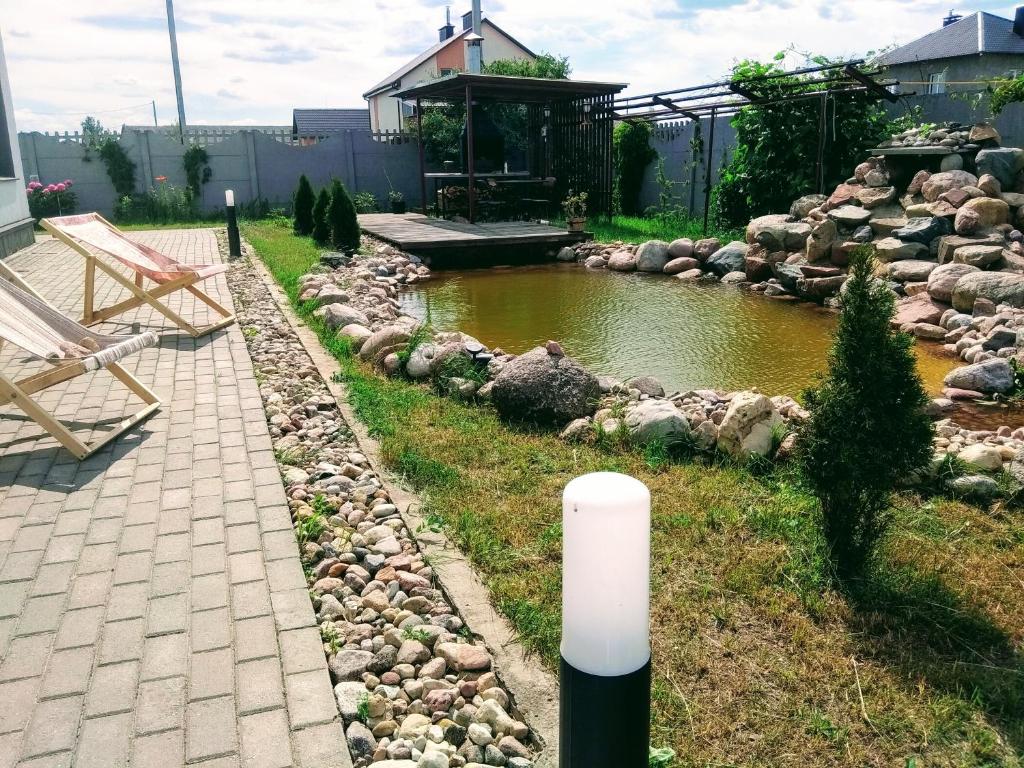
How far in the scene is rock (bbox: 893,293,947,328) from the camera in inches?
285

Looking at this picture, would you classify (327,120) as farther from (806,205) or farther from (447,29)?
(806,205)

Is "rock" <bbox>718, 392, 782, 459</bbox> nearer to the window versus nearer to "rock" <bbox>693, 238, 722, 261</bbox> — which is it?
"rock" <bbox>693, 238, 722, 261</bbox>

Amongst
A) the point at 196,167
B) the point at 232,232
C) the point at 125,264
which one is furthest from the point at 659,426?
the point at 196,167

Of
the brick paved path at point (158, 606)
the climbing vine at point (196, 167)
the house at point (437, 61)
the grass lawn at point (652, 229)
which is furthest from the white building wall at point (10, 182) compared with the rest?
the house at point (437, 61)

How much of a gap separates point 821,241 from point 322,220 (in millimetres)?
7041

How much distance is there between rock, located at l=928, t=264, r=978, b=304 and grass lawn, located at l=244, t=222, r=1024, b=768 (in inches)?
197

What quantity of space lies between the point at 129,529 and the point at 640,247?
901 cm

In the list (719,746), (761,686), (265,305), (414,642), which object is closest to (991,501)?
(761,686)

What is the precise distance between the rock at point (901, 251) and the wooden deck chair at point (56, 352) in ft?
25.0

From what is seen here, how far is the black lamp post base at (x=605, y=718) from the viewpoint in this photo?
112cm

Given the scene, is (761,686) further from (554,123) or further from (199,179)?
(199,179)

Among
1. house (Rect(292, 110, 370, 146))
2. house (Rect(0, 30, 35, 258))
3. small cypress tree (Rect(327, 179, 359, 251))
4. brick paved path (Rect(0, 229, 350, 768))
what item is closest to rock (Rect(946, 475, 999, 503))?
brick paved path (Rect(0, 229, 350, 768))

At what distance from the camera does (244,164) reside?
17.9m

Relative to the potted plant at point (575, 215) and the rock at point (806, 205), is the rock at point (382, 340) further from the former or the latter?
the potted plant at point (575, 215)
